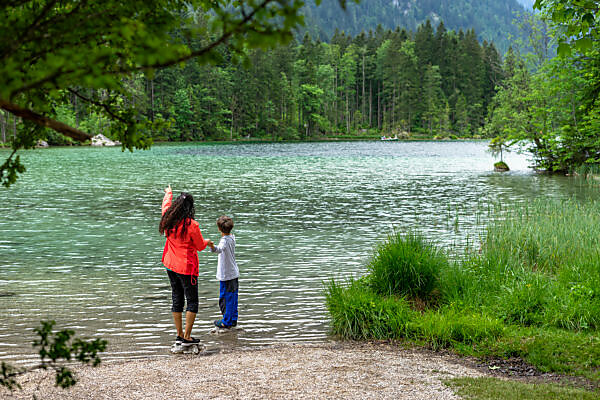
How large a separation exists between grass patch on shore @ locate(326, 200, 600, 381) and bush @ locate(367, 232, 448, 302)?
15 mm

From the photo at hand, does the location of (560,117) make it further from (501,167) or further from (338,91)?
(338,91)

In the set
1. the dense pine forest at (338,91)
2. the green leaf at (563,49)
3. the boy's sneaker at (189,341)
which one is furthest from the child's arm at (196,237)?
the dense pine forest at (338,91)

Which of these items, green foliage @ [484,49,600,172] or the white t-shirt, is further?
green foliage @ [484,49,600,172]

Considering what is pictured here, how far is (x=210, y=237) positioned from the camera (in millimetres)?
16656

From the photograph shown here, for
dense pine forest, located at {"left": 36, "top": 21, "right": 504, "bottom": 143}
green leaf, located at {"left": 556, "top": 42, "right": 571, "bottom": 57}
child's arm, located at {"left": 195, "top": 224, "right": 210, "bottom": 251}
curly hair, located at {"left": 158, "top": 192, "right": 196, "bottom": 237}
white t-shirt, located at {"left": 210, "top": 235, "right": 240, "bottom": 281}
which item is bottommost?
white t-shirt, located at {"left": 210, "top": 235, "right": 240, "bottom": 281}

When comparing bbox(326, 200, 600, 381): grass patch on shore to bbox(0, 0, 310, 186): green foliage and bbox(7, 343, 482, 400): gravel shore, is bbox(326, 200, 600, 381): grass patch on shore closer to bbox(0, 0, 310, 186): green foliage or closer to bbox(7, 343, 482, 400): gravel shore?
bbox(7, 343, 482, 400): gravel shore

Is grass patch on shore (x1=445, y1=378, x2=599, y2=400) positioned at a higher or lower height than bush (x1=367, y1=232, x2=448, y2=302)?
lower

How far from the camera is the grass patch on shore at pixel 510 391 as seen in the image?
5.32 meters

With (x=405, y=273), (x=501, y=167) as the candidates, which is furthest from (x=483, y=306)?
(x=501, y=167)

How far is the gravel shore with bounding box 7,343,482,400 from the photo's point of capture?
5.55 meters

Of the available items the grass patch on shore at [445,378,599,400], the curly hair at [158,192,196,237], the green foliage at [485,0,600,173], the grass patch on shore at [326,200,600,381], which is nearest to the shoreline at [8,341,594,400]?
the grass patch on shore at [445,378,599,400]

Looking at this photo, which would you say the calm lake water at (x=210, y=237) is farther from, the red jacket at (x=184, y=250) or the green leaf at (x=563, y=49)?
the green leaf at (x=563, y=49)

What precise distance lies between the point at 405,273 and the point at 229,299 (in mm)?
2751

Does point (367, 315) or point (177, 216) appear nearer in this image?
point (177, 216)
